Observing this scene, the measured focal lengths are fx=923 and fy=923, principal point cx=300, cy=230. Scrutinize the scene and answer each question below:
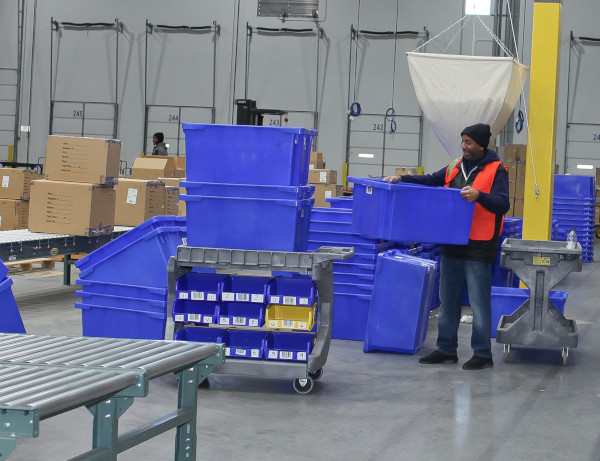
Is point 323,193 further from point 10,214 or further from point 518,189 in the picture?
point 10,214

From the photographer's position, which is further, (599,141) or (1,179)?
(599,141)

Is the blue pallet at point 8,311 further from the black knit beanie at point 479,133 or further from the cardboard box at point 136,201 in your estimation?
the cardboard box at point 136,201

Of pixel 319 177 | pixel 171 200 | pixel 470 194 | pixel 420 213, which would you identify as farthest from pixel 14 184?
pixel 470 194

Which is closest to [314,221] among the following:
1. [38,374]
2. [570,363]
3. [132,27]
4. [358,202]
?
[358,202]

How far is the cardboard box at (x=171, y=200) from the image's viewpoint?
10953mm

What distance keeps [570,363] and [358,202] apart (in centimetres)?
197

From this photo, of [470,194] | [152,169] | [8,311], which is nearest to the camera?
[8,311]

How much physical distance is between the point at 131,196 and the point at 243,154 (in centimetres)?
519

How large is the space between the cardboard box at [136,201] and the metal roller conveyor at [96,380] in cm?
704

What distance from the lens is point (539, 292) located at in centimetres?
665

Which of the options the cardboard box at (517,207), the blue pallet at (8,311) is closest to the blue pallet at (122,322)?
the blue pallet at (8,311)

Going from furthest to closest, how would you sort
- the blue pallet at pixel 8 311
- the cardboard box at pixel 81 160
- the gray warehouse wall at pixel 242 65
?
the gray warehouse wall at pixel 242 65, the cardboard box at pixel 81 160, the blue pallet at pixel 8 311

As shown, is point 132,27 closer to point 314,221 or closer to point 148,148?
point 148,148

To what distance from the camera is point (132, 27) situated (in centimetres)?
2188
